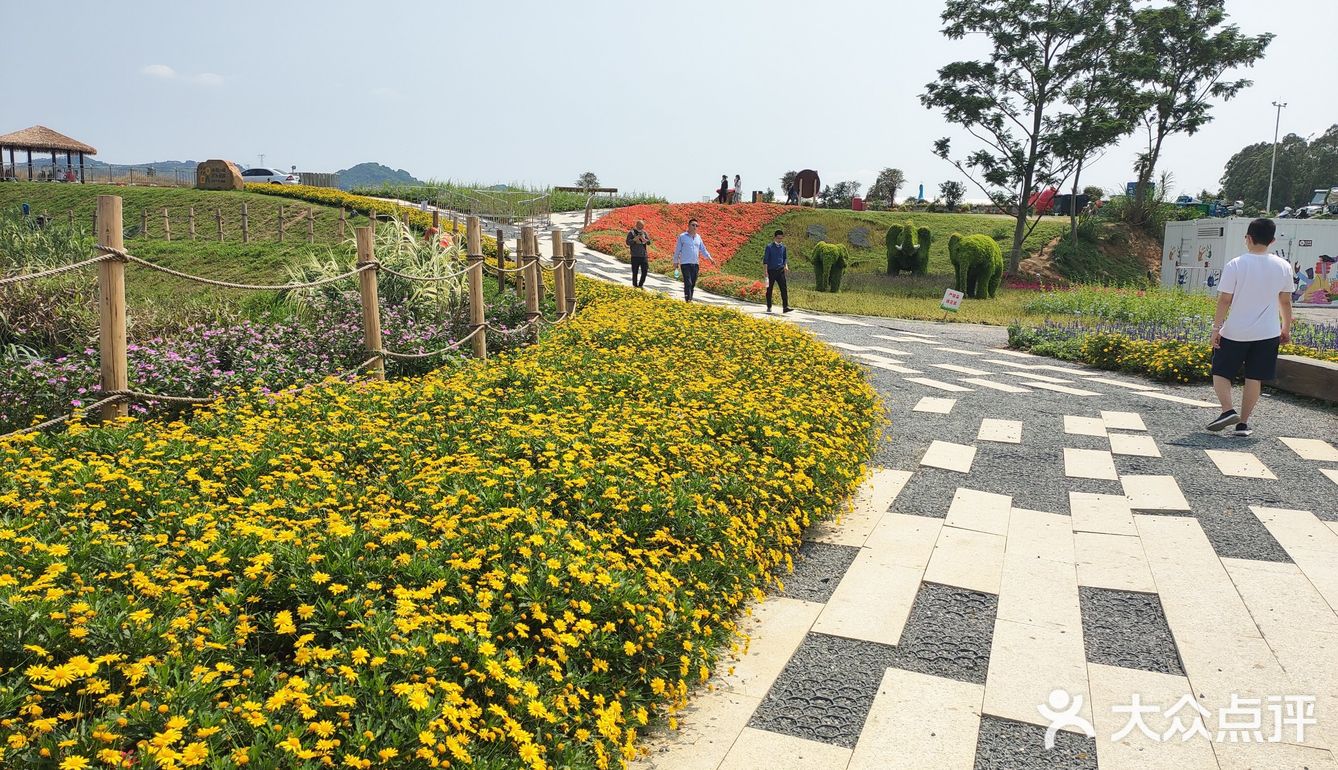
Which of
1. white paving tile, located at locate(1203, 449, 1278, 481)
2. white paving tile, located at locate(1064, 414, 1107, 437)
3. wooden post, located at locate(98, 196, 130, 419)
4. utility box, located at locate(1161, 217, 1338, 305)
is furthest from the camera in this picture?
utility box, located at locate(1161, 217, 1338, 305)

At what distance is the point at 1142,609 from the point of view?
145 inches

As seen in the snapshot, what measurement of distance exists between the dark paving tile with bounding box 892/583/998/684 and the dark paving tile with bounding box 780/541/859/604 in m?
0.40

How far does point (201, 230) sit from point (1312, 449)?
85.3 feet

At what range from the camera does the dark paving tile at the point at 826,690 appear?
2.81 metres

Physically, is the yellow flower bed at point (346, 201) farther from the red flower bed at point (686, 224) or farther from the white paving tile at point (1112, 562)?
the white paving tile at point (1112, 562)

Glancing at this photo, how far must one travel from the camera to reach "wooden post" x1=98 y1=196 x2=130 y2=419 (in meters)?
4.26

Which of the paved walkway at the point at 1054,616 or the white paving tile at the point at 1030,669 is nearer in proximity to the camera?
the paved walkway at the point at 1054,616

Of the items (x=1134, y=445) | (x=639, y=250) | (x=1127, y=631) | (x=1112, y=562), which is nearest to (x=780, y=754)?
(x=1127, y=631)

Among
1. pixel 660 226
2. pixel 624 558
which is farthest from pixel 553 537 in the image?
pixel 660 226

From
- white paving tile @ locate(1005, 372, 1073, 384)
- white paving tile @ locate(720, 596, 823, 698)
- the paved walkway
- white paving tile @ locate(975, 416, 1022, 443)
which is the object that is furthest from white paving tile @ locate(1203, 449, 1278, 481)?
white paving tile @ locate(720, 596, 823, 698)

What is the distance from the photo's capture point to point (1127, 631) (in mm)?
3494

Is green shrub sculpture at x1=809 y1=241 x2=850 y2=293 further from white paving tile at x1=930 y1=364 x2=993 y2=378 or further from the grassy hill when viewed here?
white paving tile at x1=930 y1=364 x2=993 y2=378

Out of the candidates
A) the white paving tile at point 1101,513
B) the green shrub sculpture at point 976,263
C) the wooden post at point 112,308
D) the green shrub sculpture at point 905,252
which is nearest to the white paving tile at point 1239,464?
the white paving tile at point 1101,513

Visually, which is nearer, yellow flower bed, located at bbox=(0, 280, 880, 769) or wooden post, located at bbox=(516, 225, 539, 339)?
yellow flower bed, located at bbox=(0, 280, 880, 769)
